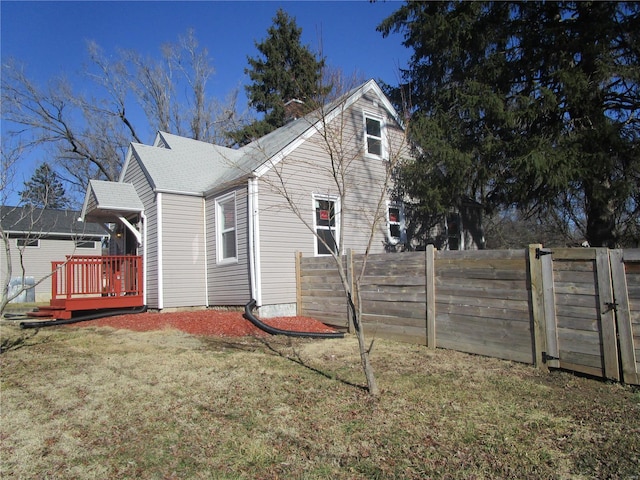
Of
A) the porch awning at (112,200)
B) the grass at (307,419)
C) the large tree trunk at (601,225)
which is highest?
the porch awning at (112,200)

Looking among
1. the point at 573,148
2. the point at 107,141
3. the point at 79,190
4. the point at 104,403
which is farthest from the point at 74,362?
the point at 79,190

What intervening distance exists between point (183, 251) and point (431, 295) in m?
7.20

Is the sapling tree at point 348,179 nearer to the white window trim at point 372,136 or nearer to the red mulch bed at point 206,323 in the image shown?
the white window trim at point 372,136

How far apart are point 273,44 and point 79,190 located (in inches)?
627

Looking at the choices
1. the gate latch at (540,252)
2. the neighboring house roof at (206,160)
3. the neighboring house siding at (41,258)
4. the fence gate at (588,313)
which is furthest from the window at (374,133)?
the neighboring house siding at (41,258)

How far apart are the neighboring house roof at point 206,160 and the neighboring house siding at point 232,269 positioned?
25.1 inches

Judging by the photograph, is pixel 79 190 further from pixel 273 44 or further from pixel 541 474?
pixel 541 474

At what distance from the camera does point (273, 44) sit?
28641 millimetres

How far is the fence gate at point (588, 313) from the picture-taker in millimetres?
4855

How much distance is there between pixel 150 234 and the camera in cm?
1181

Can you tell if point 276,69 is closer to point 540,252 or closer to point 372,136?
point 372,136

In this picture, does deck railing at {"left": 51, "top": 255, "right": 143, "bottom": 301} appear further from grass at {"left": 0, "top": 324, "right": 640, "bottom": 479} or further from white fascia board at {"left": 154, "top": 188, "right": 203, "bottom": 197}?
grass at {"left": 0, "top": 324, "right": 640, "bottom": 479}

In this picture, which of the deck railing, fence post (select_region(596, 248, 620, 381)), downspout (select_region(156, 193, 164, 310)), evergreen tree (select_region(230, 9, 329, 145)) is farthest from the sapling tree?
evergreen tree (select_region(230, 9, 329, 145))

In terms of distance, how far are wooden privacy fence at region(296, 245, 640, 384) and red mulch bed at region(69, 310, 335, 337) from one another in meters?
1.64
